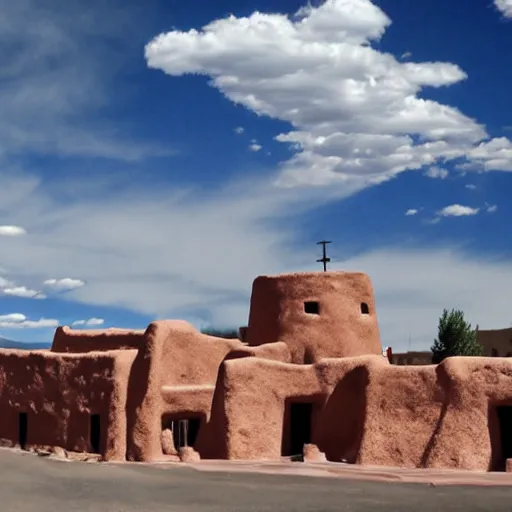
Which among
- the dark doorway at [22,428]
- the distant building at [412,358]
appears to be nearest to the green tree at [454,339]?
the distant building at [412,358]

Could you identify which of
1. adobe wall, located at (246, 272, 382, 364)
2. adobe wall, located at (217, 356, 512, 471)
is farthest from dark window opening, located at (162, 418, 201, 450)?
adobe wall, located at (246, 272, 382, 364)

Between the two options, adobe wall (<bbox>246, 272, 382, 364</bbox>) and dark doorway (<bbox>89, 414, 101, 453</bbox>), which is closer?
dark doorway (<bbox>89, 414, 101, 453</bbox>)

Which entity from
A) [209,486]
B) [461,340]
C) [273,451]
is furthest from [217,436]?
[461,340]

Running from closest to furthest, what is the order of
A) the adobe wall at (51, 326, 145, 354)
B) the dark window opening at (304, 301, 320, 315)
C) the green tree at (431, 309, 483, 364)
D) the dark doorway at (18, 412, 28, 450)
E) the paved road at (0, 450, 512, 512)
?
the paved road at (0, 450, 512, 512), the dark doorway at (18, 412, 28, 450), the adobe wall at (51, 326, 145, 354), the dark window opening at (304, 301, 320, 315), the green tree at (431, 309, 483, 364)

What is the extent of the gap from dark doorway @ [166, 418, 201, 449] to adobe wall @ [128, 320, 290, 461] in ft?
7.33

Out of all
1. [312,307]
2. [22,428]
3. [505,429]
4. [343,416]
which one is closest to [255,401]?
[343,416]

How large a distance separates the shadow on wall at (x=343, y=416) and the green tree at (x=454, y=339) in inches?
831

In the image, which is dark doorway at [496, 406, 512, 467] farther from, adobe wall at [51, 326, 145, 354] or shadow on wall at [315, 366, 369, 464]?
adobe wall at [51, 326, 145, 354]

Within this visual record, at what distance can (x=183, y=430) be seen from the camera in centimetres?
3047

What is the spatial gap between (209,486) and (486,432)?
27.1 feet

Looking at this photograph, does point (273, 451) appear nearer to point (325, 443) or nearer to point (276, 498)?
point (325, 443)

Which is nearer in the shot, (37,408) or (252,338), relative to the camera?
(37,408)

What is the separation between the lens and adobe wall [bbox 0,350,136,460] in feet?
85.2

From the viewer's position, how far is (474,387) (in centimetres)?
2361
